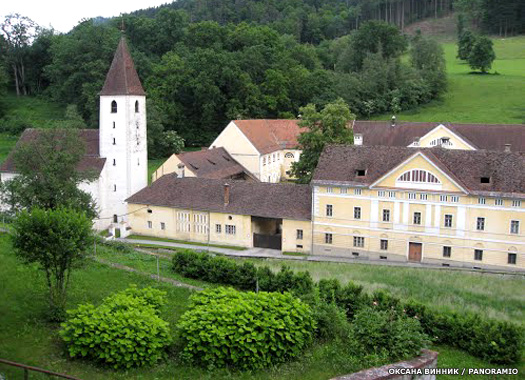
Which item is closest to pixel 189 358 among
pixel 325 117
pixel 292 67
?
pixel 325 117

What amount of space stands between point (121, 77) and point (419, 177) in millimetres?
25458

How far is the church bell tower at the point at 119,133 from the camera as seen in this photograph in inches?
1876

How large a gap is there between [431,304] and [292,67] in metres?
67.7

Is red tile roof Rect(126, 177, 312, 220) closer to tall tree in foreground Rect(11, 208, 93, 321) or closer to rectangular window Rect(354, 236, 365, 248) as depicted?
rectangular window Rect(354, 236, 365, 248)

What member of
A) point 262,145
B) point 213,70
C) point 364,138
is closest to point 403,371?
point 364,138

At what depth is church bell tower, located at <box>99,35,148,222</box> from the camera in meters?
47.7

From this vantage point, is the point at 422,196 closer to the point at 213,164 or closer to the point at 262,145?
the point at 213,164

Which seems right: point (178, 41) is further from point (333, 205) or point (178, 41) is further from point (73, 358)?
point (73, 358)

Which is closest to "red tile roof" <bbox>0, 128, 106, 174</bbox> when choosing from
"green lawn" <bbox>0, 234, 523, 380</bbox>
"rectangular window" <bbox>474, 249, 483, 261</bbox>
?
"green lawn" <bbox>0, 234, 523, 380</bbox>

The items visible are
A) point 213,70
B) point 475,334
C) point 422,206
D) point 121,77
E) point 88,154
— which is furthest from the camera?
point 213,70

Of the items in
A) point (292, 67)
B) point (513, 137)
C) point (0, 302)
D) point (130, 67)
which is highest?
point (292, 67)

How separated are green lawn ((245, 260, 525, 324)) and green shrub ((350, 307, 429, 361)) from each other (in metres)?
Result: 8.35

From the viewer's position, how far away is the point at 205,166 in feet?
180

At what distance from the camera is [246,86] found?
259 feet
